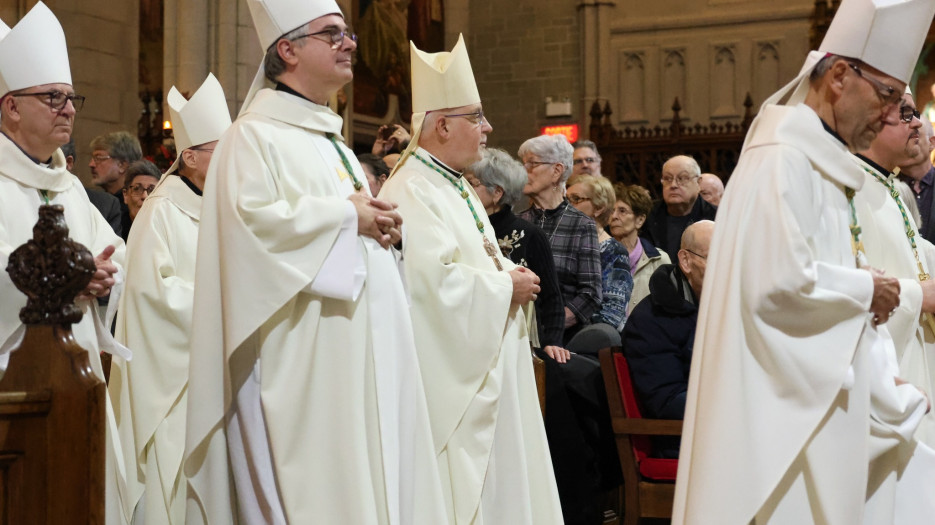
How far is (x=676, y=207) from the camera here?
8.13m

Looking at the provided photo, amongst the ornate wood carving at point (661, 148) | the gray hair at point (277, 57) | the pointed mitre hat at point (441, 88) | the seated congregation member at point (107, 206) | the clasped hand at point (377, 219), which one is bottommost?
the ornate wood carving at point (661, 148)

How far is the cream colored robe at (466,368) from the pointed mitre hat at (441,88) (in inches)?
15.7

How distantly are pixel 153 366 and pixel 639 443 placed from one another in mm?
2101

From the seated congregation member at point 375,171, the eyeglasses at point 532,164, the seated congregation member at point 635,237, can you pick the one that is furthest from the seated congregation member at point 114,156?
the seated congregation member at point 635,237

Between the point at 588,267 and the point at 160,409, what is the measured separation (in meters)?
2.24

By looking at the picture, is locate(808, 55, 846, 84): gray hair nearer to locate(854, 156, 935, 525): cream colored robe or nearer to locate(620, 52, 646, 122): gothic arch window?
locate(854, 156, 935, 525): cream colored robe

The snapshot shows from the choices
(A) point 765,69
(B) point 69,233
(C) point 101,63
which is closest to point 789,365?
(B) point 69,233

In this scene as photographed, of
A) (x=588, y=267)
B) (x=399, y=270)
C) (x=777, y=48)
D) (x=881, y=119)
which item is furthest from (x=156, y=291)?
(x=777, y=48)

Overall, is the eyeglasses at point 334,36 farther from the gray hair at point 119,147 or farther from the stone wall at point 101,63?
the stone wall at point 101,63

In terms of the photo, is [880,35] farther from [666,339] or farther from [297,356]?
[666,339]

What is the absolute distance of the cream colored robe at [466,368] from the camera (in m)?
4.43

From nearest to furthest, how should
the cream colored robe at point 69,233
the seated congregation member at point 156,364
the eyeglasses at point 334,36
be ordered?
the eyeglasses at point 334,36
the cream colored robe at point 69,233
the seated congregation member at point 156,364

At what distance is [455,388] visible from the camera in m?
4.46

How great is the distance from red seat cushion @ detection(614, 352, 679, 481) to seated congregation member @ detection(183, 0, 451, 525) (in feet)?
5.19
